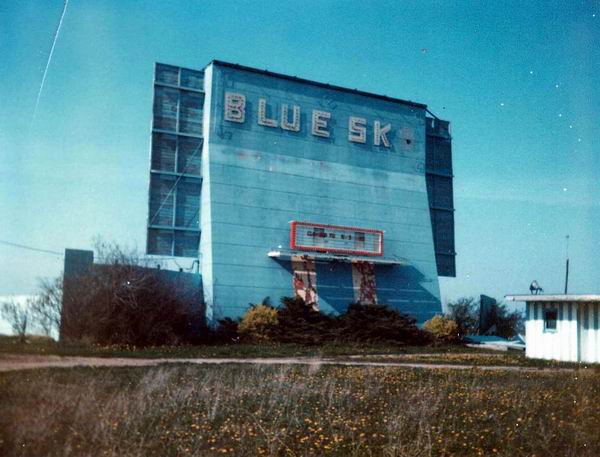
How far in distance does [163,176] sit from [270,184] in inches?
195

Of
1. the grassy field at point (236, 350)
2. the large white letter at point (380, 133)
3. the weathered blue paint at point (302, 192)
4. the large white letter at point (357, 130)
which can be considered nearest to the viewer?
the grassy field at point (236, 350)

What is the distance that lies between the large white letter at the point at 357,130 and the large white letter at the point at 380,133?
68cm

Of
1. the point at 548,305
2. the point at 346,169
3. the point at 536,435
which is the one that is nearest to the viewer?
the point at 536,435

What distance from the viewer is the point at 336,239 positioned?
105ft

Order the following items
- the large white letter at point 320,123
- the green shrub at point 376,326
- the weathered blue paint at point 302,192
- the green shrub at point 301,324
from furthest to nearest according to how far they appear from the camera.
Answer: the large white letter at point 320,123 → the weathered blue paint at point 302,192 → the green shrub at point 376,326 → the green shrub at point 301,324

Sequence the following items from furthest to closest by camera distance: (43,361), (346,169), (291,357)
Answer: (346,169) → (291,357) → (43,361)

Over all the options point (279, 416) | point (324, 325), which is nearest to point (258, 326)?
point (324, 325)

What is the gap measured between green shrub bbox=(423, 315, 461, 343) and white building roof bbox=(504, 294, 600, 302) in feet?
23.7

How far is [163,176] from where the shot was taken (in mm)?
30047

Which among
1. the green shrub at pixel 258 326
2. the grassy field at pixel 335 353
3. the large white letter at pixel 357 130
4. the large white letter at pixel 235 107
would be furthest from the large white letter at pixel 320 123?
the grassy field at pixel 335 353

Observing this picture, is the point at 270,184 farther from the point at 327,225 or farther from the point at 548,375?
the point at 548,375

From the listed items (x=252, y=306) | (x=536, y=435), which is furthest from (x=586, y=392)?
(x=252, y=306)

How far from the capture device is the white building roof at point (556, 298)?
833 inches

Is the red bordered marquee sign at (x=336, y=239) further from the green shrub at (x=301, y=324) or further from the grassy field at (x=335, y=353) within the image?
the grassy field at (x=335, y=353)
